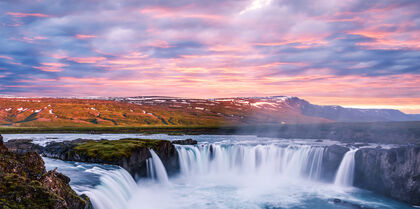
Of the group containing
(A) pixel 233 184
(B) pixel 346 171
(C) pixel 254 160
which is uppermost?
(B) pixel 346 171

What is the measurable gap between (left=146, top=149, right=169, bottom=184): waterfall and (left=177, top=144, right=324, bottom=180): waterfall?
403 centimetres

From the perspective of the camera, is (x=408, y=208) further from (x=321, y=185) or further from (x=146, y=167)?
(x=146, y=167)

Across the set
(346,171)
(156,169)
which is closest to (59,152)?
(156,169)

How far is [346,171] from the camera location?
117 feet

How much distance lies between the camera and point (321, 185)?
3622 cm

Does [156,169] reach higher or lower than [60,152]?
lower

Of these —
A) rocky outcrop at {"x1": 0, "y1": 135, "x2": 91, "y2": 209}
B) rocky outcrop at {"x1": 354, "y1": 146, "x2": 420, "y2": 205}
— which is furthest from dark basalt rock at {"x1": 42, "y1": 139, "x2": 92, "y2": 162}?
rocky outcrop at {"x1": 354, "y1": 146, "x2": 420, "y2": 205}

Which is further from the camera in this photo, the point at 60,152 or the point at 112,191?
the point at 60,152

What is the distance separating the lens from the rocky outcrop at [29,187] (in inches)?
417

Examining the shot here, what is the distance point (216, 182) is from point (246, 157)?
26.8ft

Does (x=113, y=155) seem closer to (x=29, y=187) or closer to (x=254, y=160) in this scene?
(x=29, y=187)

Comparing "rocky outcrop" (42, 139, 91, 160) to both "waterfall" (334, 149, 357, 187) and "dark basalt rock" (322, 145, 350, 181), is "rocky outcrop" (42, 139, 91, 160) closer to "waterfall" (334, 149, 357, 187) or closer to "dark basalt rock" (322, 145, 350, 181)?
"dark basalt rock" (322, 145, 350, 181)

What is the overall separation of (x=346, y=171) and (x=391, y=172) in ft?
19.1

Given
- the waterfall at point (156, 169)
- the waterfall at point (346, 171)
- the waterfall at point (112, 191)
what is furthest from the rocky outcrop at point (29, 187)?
the waterfall at point (346, 171)
